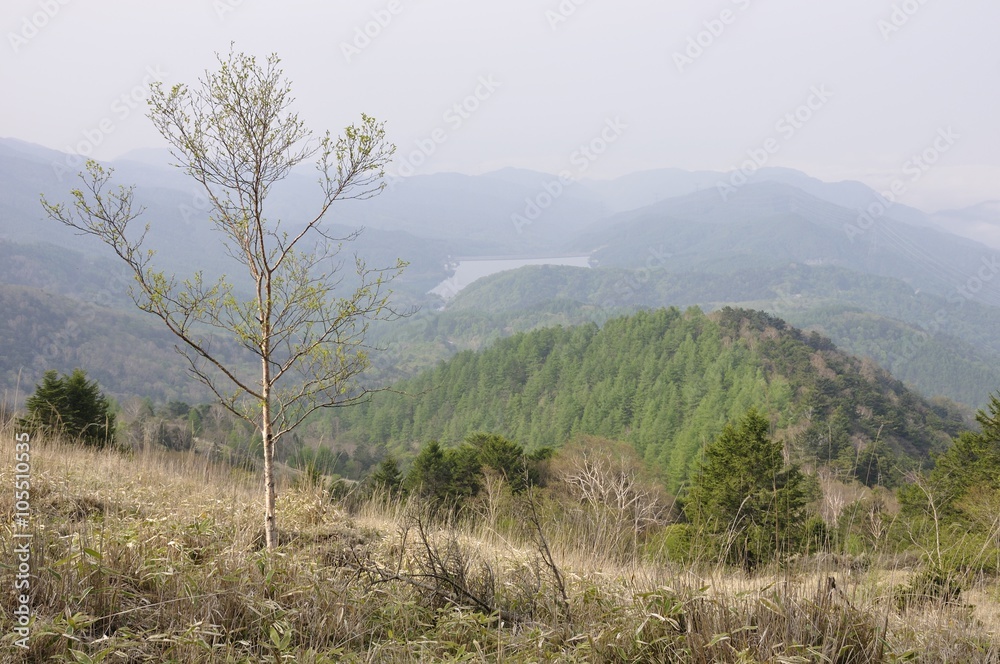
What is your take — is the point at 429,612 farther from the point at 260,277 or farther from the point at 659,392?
the point at 659,392

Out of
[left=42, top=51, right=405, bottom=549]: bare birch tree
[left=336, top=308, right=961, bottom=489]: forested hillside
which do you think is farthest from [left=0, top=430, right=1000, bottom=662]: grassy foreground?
[left=336, top=308, right=961, bottom=489]: forested hillside

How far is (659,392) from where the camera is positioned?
7431 centimetres

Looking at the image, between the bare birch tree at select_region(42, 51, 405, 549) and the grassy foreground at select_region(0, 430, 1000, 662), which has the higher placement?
the bare birch tree at select_region(42, 51, 405, 549)

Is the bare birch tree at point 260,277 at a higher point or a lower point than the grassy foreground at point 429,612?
higher

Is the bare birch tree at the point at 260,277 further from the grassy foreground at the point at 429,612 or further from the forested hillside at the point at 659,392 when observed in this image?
the forested hillside at the point at 659,392

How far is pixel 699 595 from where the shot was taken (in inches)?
111

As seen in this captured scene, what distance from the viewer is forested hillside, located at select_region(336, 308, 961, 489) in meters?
56.9

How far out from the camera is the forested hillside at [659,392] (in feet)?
187

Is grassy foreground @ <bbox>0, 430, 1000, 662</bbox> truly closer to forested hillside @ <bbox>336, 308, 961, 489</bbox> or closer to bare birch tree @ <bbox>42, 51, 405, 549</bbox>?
bare birch tree @ <bbox>42, 51, 405, 549</bbox>

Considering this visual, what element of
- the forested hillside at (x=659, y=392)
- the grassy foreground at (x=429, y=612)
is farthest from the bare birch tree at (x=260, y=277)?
the forested hillside at (x=659, y=392)

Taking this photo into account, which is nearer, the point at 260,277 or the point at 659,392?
the point at 260,277

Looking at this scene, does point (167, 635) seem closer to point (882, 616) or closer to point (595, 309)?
point (882, 616)

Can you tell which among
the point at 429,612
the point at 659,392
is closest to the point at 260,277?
the point at 429,612

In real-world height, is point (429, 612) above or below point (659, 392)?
below
